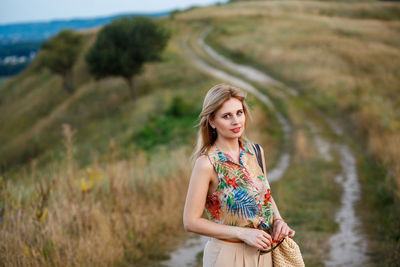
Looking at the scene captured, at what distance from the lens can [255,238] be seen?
222 centimetres

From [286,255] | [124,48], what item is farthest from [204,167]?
[124,48]

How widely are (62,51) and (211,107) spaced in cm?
4530

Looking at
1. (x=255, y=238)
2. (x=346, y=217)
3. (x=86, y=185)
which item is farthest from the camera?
(x=346, y=217)

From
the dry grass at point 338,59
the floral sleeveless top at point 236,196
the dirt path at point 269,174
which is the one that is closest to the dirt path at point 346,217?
the dry grass at point 338,59

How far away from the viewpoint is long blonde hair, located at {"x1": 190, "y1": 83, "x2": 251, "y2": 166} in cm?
238

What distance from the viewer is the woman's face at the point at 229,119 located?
2.38 m

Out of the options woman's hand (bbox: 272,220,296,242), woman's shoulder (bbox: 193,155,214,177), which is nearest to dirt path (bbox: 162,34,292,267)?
woman's hand (bbox: 272,220,296,242)

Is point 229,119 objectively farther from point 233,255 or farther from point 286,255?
point 286,255

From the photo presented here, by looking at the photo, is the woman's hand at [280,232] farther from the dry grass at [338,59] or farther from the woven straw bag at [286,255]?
the dry grass at [338,59]

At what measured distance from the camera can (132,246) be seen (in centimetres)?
568

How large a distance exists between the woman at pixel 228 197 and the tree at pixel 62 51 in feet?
146

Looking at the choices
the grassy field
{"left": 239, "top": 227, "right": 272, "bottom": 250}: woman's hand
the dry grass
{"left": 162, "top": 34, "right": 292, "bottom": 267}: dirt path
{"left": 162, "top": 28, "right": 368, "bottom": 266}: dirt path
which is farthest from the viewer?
the dry grass

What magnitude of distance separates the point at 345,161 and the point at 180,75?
2203 cm

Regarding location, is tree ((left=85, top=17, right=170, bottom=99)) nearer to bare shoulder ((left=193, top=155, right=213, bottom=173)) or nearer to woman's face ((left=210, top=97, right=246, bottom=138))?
woman's face ((left=210, top=97, right=246, bottom=138))
